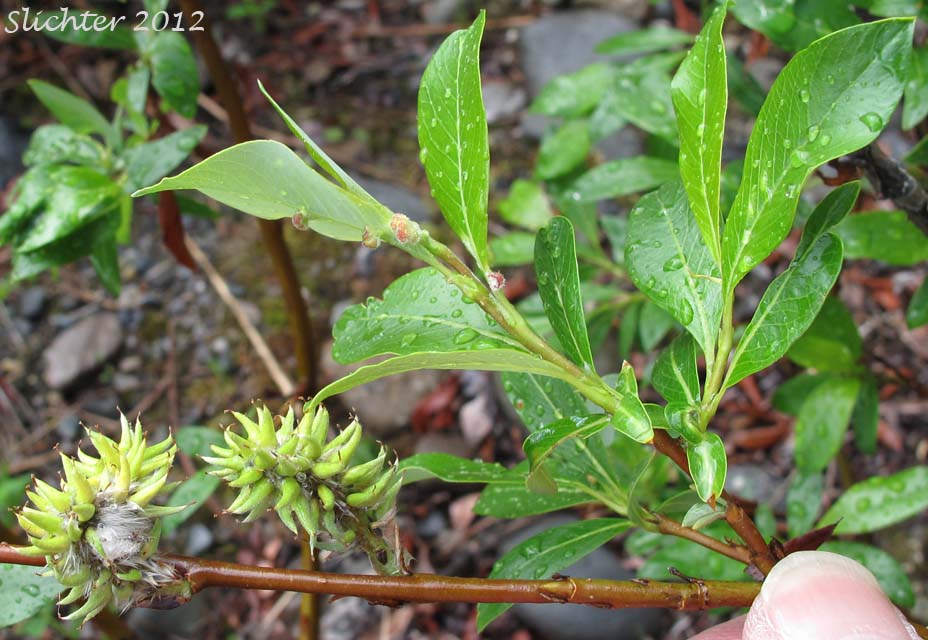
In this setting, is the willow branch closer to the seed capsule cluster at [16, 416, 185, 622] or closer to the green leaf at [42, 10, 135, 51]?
the seed capsule cluster at [16, 416, 185, 622]

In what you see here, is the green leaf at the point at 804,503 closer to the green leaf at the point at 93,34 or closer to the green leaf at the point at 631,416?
the green leaf at the point at 631,416

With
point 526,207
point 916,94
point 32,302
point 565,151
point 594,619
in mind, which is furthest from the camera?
point 32,302

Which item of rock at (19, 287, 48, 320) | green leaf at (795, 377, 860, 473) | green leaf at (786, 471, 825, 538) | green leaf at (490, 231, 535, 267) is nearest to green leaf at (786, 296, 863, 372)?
green leaf at (795, 377, 860, 473)

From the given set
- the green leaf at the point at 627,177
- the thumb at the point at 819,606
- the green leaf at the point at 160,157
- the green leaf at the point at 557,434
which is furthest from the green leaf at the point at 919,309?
the green leaf at the point at 160,157

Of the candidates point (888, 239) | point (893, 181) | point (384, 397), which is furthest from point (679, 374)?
point (384, 397)

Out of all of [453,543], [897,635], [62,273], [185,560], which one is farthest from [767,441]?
[62,273]

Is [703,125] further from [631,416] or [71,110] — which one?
[71,110]

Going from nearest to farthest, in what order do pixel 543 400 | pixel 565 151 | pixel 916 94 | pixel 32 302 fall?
pixel 543 400 → pixel 916 94 → pixel 565 151 → pixel 32 302
